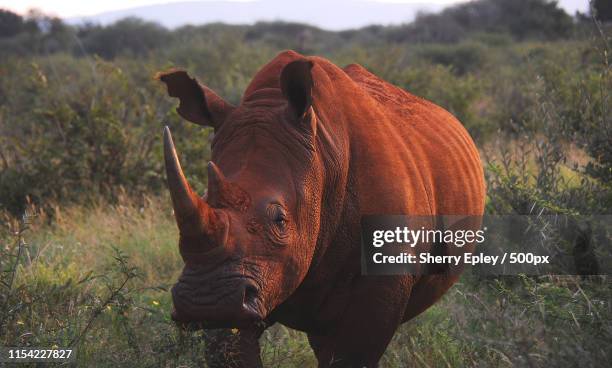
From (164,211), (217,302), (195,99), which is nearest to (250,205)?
(217,302)

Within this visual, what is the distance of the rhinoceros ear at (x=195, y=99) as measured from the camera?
3303mm

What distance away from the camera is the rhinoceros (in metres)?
2.64

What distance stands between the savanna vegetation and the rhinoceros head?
722 millimetres

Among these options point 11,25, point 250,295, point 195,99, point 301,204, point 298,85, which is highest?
point 298,85

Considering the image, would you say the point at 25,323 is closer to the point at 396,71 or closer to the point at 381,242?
the point at 381,242

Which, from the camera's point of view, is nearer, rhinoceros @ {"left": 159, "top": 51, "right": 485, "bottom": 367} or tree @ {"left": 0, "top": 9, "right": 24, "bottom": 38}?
rhinoceros @ {"left": 159, "top": 51, "right": 485, "bottom": 367}

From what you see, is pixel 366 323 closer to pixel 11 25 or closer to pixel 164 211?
pixel 164 211

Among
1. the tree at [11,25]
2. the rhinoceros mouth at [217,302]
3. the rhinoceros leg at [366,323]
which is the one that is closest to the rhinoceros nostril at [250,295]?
the rhinoceros mouth at [217,302]

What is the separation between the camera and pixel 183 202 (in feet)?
8.46

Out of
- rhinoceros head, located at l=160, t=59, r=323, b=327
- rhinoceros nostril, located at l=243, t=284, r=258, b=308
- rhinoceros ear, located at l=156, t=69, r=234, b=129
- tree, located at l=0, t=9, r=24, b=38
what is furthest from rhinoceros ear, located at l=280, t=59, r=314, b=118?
tree, located at l=0, t=9, r=24, b=38

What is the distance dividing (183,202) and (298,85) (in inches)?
28.7

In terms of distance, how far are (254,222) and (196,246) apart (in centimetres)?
23

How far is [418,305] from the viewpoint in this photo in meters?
4.00

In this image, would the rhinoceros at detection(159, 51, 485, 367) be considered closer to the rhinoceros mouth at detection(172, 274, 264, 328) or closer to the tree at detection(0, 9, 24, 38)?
the rhinoceros mouth at detection(172, 274, 264, 328)
